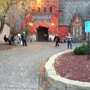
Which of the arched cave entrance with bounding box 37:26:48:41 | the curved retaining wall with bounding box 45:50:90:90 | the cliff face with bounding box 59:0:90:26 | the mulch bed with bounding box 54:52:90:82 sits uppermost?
the cliff face with bounding box 59:0:90:26

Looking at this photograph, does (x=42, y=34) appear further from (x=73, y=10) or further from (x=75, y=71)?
(x=75, y=71)

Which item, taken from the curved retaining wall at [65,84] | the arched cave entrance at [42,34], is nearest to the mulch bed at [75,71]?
the curved retaining wall at [65,84]

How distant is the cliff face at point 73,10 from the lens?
46.3 m

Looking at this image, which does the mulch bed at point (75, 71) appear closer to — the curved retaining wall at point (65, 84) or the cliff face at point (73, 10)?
the curved retaining wall at point (65, 84)

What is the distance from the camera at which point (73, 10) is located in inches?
1842

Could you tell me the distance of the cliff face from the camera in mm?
46281

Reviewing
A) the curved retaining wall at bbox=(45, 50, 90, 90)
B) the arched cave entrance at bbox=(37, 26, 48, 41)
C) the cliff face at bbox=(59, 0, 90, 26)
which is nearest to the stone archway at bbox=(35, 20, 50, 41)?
the arched cave entrance at bbox=(37, 26, 48, 41)

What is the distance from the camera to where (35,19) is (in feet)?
146

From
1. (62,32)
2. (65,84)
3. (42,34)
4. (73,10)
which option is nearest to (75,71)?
(65,84)

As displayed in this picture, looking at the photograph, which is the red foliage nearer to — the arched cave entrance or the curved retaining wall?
the arched cave entrance

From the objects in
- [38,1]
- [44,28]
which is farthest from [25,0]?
[44,28]

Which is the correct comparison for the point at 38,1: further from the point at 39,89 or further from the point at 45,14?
the point at 39,89

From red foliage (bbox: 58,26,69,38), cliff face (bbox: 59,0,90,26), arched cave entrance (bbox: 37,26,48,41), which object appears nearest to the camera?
red foliage (bbox: 58,26,69,38)

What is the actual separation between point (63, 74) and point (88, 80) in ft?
4.18
